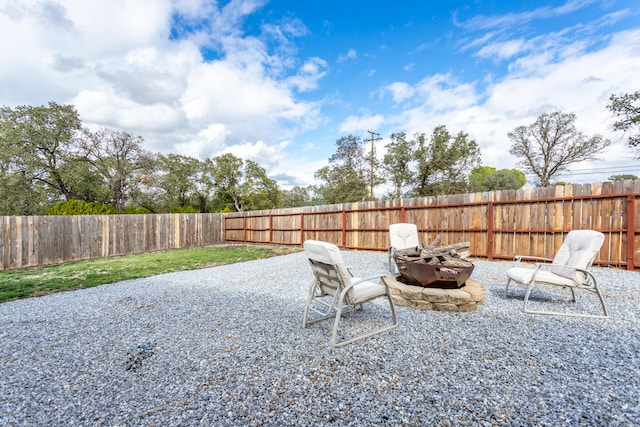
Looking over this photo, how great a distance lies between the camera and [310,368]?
5.94 feet

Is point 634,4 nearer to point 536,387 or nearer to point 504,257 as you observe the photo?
point 504,257

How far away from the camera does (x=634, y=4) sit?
4340 millimetres

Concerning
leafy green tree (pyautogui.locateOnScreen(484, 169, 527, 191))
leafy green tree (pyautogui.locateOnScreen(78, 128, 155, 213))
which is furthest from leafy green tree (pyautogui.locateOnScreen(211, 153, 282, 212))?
leafy green tree (pyautogui.locateOnScreen(484, 169, 527, 191))

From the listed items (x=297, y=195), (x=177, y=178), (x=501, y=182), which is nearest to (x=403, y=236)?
(x=177, y=178)

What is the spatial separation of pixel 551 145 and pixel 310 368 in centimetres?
2481

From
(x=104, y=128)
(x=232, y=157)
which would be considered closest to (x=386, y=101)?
(x=104, y=128)

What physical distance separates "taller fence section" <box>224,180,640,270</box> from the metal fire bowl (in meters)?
3.46

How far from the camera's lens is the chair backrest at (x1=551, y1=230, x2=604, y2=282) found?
110 inches

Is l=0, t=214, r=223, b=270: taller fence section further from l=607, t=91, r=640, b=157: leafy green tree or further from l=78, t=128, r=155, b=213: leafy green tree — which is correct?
l=607, t=91, r=640, b=157: leafy green tree

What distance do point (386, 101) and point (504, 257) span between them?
309 inches

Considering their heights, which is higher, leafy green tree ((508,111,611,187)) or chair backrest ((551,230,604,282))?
leafy green tree ((508,111,611,187))

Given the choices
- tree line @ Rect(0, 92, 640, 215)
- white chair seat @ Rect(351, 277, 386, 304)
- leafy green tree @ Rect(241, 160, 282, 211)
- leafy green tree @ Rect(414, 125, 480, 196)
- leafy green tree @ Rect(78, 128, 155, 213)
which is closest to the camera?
white chair seat @ Rect(351, 277, 386, 304)

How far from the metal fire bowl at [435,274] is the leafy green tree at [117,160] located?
18.7 meters

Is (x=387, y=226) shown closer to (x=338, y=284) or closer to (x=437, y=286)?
(x=437, y=286)
